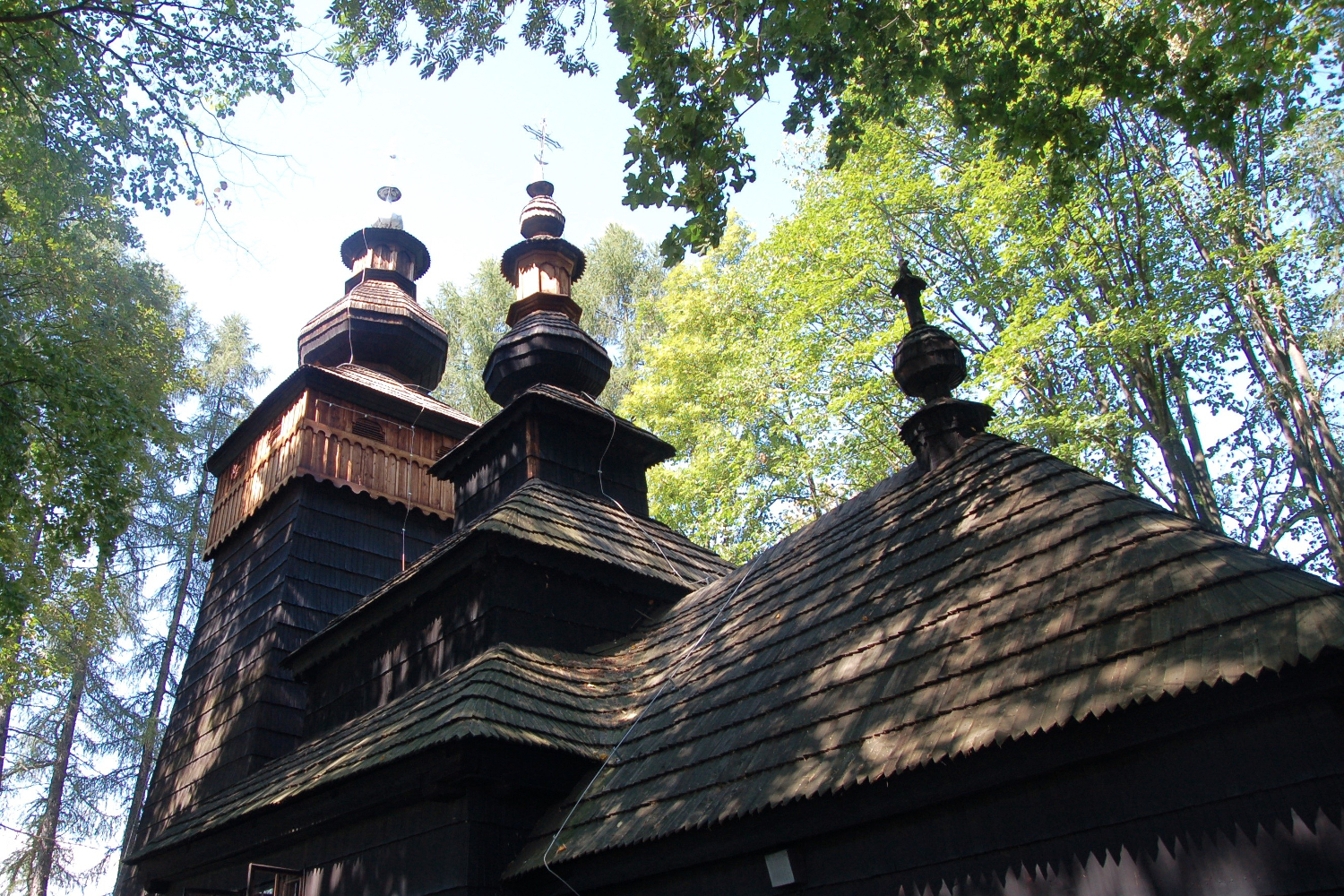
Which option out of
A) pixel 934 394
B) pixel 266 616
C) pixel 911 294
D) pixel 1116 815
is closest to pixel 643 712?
pixel 934 394

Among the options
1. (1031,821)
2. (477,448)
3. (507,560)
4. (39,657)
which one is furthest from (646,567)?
(39,657)

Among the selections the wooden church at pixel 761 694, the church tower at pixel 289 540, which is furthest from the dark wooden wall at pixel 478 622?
the church tower at pixel 289 540

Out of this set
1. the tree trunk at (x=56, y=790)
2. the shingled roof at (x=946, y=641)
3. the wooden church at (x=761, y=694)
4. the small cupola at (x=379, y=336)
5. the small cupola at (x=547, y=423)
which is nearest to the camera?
the wooden church at (x=761, y=694)

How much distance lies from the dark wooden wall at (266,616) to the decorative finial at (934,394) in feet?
27.0

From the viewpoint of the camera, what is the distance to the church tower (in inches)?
445

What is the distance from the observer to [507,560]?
831 cm

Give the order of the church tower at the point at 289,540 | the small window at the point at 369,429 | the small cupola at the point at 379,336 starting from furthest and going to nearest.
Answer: the small cupola at the point at 379,336 → the small window at the point at 369,429 → the church tower at the point at 289,540

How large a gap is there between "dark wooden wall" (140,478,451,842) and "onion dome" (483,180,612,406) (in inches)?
107

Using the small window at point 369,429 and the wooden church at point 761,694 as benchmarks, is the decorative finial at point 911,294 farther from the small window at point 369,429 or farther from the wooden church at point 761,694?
the small window at point 369,429

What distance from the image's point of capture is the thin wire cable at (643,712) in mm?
5812

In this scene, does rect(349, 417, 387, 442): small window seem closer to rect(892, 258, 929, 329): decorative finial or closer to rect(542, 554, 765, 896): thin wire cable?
rect(542, 554, 765, 896): thin wire cable

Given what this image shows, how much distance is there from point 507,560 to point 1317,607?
6.29 meters

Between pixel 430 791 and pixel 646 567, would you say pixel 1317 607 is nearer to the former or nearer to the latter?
pixel 430 791

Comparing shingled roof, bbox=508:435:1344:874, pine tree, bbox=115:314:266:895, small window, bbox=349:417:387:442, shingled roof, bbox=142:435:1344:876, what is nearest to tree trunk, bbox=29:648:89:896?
pine tree, bbox=115:314:266:895
